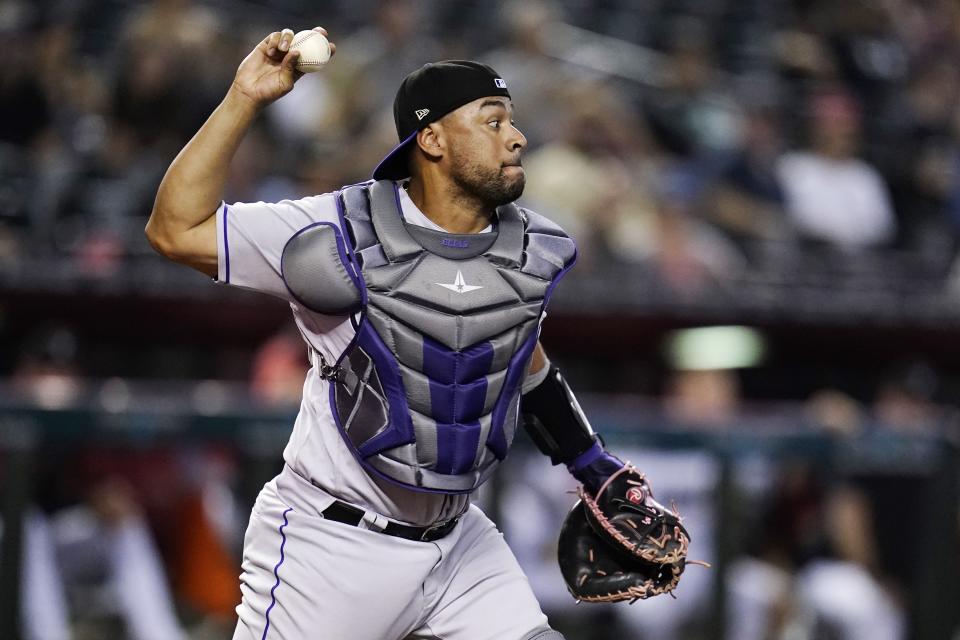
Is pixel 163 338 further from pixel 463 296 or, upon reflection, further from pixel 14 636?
pixel 463 296

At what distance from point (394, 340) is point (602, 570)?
0.80 meters

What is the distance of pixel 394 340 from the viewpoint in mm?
2992

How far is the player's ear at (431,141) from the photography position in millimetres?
3107

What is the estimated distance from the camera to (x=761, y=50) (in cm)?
992

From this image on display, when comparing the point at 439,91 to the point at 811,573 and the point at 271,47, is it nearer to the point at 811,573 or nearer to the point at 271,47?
the point at 271,47

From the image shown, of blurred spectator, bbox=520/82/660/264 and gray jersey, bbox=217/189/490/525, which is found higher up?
gray jersey, bbox=217/189/490/525

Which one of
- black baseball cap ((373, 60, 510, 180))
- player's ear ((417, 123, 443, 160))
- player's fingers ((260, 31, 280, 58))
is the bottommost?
player's ear ((417, 123, 443, 160))

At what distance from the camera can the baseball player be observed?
294cm

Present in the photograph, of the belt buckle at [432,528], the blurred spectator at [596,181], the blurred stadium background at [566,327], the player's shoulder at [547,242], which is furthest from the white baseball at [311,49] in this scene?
the blurred spectator at [596,181]

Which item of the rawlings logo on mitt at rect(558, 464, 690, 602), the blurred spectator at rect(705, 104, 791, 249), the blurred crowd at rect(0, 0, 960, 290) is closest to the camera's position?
the rawlings logo on mitt at rect(558, 464, 690, 602)

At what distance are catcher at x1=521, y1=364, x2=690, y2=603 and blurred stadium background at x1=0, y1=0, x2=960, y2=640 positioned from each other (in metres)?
2.21

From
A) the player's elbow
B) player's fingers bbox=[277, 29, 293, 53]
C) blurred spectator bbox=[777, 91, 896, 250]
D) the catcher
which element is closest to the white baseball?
player's fingers bbox=[277, 29, 293, 53]

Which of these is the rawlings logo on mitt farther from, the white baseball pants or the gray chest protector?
Answer: the gray chest protector

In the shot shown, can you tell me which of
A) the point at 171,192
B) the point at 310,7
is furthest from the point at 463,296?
the point at 310,7
